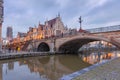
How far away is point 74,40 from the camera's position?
38969 millimetres

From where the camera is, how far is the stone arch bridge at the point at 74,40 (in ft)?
95.5

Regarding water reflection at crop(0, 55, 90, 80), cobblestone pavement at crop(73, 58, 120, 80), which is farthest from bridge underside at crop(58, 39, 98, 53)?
cobblestone pavement at crop(73, 58, 120, 80)

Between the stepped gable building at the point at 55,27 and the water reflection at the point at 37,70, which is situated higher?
the stepped gable building at the point at 55,27

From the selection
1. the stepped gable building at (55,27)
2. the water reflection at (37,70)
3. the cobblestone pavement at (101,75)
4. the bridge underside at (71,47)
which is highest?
the stepped gable building at (55,27)

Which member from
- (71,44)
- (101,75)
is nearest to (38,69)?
(101,75)

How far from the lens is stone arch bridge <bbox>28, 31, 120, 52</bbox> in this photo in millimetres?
29109

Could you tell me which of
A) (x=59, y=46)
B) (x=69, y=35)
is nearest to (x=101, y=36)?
(x=69, y=35)

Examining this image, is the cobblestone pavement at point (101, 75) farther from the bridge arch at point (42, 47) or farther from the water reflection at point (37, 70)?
the bridge arch at point (42, 47)

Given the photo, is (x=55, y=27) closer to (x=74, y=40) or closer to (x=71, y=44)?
(x=71, y=44)

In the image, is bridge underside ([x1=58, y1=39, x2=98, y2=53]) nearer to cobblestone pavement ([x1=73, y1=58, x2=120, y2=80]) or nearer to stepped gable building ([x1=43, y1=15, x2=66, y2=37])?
stepped gable building ([x1=43, y1=15, x2=66, y2=37])

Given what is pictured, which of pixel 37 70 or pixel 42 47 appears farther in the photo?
pixel 42 47

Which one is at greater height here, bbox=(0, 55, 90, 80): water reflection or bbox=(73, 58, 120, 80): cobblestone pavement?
bbox=(73, 58, 120, 80): cobblestone pavement

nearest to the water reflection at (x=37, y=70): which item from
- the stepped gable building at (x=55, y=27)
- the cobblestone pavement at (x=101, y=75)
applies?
the cobblestone pavement at (x=101, y=75)

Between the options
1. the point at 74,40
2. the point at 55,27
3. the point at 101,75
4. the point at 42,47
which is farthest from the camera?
the point at 55,27
